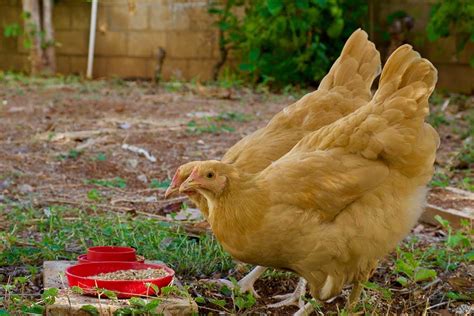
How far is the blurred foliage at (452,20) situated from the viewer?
10352mm

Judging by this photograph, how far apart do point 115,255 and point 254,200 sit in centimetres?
76

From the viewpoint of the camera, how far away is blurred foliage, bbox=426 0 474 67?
10352 millimetres

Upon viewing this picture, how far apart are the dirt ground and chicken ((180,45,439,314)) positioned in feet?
1.91

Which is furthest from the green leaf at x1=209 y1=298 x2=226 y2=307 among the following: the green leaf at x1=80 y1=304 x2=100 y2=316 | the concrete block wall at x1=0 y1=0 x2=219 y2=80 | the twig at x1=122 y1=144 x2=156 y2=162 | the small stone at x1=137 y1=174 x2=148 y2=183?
the concrete block wall at x1=0 y1=0 x2=219 y2=80

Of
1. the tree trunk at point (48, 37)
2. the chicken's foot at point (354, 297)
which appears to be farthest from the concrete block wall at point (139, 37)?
the chicken's foot at point (354, 297)

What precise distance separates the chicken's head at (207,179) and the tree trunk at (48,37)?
991cm

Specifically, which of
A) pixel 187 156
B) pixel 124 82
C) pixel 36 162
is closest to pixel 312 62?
pixel 124 82

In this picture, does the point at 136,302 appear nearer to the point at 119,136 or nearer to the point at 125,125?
the point at 119,136

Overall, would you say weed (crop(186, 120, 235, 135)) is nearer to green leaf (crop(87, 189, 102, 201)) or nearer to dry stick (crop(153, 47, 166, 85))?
green leaf (crop(87, 189, 102, 201))

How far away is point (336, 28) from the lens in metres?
11.1

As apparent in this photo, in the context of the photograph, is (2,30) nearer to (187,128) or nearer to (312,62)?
(312,62)

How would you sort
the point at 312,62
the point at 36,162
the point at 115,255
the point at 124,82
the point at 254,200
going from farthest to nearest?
the point at 124,82 < the point at 312,62 < the point at 36,162 < the point at 115,255 < the point at 254,200

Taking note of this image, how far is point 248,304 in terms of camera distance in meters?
3.62

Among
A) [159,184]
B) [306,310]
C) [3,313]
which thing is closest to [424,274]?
[306,310]
